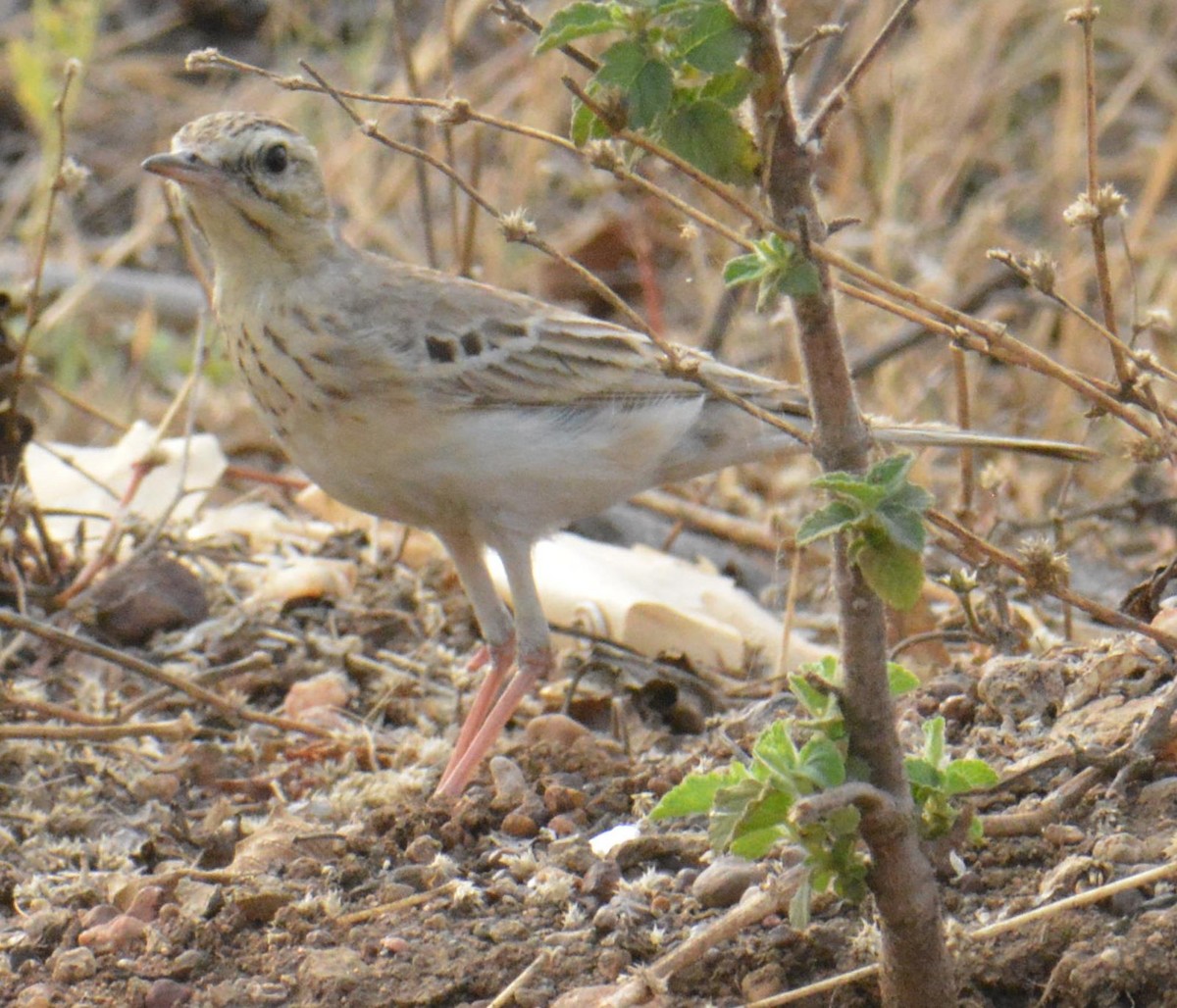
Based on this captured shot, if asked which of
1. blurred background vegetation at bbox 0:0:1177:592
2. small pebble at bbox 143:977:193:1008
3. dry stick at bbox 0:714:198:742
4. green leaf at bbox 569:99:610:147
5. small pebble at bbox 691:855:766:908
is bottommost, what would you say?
small pebble at bbox 143:977:193:1008

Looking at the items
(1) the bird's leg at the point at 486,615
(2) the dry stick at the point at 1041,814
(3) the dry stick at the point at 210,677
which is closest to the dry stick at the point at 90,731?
(3) the dry stick at the point at 210,677

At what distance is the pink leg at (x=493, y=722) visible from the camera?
3734 mm

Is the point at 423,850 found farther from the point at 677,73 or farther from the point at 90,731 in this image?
the point at 677,73

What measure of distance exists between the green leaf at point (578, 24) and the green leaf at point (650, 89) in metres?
0.07

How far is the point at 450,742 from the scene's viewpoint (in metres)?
4.30

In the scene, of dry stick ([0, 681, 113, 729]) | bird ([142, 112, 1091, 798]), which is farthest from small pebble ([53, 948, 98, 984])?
bird ([142, 112, 1091, 798])

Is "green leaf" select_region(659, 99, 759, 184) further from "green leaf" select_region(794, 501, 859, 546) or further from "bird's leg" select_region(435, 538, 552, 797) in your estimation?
"bird's leg" select_region(435, 538, 552, 797)

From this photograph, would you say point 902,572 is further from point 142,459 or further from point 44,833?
point 142,459

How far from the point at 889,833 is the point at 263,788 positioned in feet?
6.25

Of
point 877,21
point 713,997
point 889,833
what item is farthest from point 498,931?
point 877,21

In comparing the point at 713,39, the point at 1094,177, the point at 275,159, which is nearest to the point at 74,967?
the point at 713,39

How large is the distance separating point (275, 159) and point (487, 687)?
4.33 feet

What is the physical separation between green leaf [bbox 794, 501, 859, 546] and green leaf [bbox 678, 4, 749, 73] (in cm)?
54

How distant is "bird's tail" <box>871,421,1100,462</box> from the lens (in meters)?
3.77
